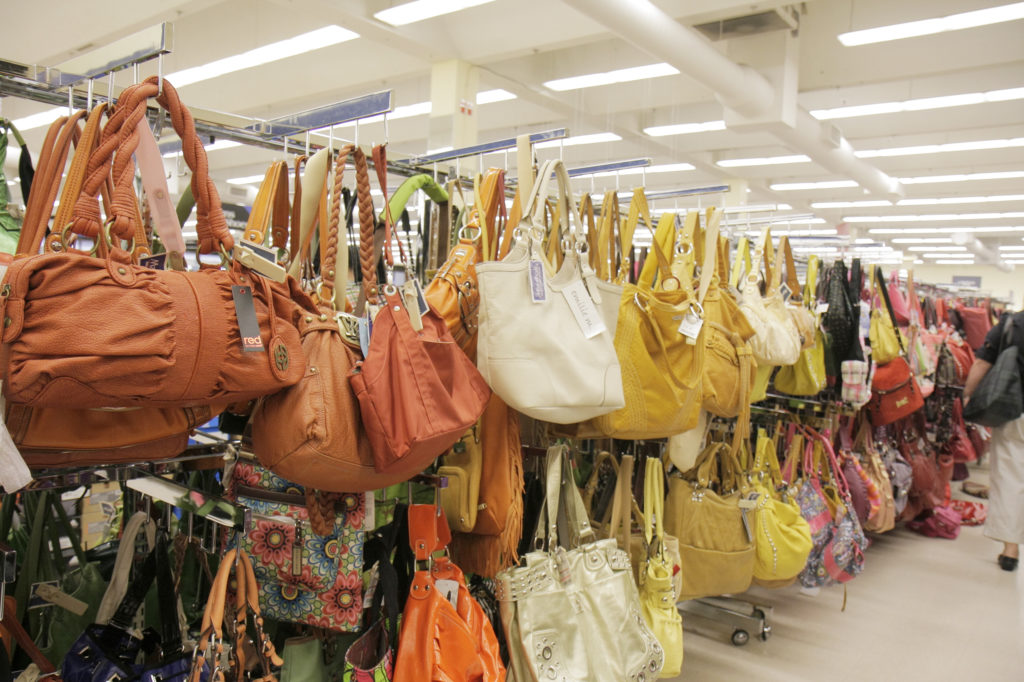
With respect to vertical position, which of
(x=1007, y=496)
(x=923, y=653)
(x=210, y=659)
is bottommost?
(x=923, y=653)

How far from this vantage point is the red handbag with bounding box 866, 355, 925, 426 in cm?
417

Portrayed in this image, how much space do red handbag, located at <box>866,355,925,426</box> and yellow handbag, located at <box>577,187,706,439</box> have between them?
244 cm

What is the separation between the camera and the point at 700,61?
226 inches

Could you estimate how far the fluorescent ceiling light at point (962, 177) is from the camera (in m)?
11.3

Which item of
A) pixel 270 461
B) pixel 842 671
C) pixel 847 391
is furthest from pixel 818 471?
pixel 270 461

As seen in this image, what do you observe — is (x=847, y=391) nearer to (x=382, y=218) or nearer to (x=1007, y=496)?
(x=1007, y=496)

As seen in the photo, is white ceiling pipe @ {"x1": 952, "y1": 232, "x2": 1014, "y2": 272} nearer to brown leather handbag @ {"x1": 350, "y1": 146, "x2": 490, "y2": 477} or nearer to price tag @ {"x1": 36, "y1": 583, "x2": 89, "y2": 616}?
brown leather handbag @ {"x1": 350, "y1": 146, "x2": 490, "y2": 477}

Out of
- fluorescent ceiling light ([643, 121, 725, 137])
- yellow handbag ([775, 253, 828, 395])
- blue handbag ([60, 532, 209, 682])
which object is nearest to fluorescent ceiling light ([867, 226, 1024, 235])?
fluorescent ceiling light ([643, 121, 725, 137])

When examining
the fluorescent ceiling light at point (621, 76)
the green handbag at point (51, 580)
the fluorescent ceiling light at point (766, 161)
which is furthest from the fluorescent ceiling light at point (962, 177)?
the green handbag at point (51, 580)

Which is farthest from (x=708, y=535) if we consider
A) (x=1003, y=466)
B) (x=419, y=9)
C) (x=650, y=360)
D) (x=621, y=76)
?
(x=621, y=76)

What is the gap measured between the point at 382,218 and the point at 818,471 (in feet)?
9.31

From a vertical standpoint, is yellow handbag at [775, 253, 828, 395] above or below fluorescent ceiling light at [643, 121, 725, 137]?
below

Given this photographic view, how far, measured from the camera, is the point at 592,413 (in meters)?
1.81

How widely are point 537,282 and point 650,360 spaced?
0.53 m
